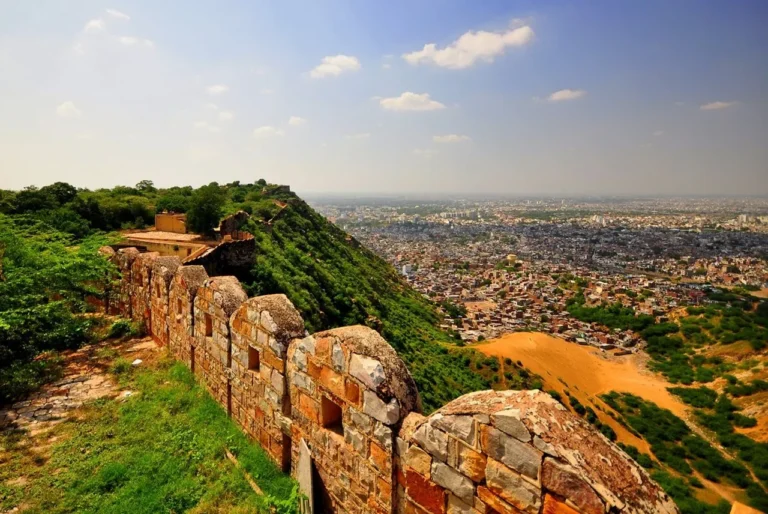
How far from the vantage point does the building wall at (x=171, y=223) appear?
25.5m

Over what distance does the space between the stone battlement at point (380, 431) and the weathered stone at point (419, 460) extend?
1 cm

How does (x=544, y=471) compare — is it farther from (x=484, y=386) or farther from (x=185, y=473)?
(x=484, y=386)

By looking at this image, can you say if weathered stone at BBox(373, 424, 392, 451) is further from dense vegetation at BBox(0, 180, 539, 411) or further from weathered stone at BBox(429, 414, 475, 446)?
dense vegetation at BBox(0, 180, 539, 411)

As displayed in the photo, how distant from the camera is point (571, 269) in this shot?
3250 inches

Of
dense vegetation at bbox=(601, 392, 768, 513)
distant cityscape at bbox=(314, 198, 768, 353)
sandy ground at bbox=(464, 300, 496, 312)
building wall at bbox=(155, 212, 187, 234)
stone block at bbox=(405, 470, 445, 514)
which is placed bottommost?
dense vegetation at bbox=(601, 392, 768, 513)

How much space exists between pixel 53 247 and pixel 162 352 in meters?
4.87

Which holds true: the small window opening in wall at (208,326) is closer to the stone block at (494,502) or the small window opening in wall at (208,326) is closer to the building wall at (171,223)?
the stone block at (494,502)

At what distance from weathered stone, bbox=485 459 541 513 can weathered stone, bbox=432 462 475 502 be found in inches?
8.0

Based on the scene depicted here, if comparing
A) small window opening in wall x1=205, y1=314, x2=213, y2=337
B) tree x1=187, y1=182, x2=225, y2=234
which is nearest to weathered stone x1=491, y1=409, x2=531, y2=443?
small window opening in wall x1=205, y1=314, x2=213, y2=337

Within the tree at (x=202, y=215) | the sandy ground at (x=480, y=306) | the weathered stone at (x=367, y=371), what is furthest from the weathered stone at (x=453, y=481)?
the sandy ground at (x=480, y=306)

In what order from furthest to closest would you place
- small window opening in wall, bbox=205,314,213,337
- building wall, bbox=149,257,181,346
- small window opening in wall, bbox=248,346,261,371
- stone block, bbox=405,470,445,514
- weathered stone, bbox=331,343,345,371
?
1. building wall, bbox=149,257,181,346
2. small window opening in wall, bbox=205,314,213,337
3. small window opening in wall, bbox=248,346,261,371
4. weathered stone, bbox=331,343,345,371
5. stone block, bbox=405,470,445,514

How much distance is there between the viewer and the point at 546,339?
4097 cm

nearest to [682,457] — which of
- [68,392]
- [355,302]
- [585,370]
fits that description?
[585,370]

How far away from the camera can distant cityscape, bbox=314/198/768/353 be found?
52406 millimetres
